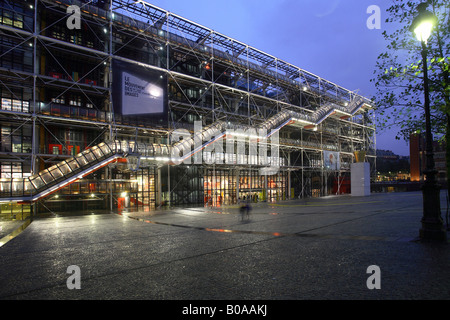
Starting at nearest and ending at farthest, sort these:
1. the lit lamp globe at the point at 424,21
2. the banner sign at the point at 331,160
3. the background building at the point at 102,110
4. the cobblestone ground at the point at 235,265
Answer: the cobblestone ground at the point at 235,265 < the lit lamp globe at the point at 424,21 < the background building at the point at 102,110 < the banner sign at the point at 331,160

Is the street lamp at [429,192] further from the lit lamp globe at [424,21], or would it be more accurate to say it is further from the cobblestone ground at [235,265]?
the cobblestone ground at [235,265]

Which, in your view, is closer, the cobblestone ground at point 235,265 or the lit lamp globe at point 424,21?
the cobblestone ground at point 235,265

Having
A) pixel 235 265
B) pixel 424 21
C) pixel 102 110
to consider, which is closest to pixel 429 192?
pixel 424 21

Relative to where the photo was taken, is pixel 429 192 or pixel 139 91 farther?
pixel 139 91

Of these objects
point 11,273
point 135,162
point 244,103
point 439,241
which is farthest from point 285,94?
point 11,273

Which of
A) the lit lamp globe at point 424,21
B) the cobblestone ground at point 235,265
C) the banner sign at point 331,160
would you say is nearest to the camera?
the cobblestone ground at point 235,265

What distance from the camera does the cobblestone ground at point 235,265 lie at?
4.41 meters

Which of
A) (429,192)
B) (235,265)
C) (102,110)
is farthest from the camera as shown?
(102,110)

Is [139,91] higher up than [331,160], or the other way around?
[139,91]

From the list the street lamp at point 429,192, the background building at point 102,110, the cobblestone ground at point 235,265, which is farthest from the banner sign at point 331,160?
the street lamp at point 429,192

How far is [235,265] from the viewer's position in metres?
5.88

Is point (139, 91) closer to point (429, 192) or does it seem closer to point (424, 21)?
point (424, 21)

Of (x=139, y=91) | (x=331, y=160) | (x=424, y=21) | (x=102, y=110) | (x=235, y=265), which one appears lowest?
(x=235, y=265)

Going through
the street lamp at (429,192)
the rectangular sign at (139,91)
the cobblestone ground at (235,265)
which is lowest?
the cobblestone ground at (235,265)
